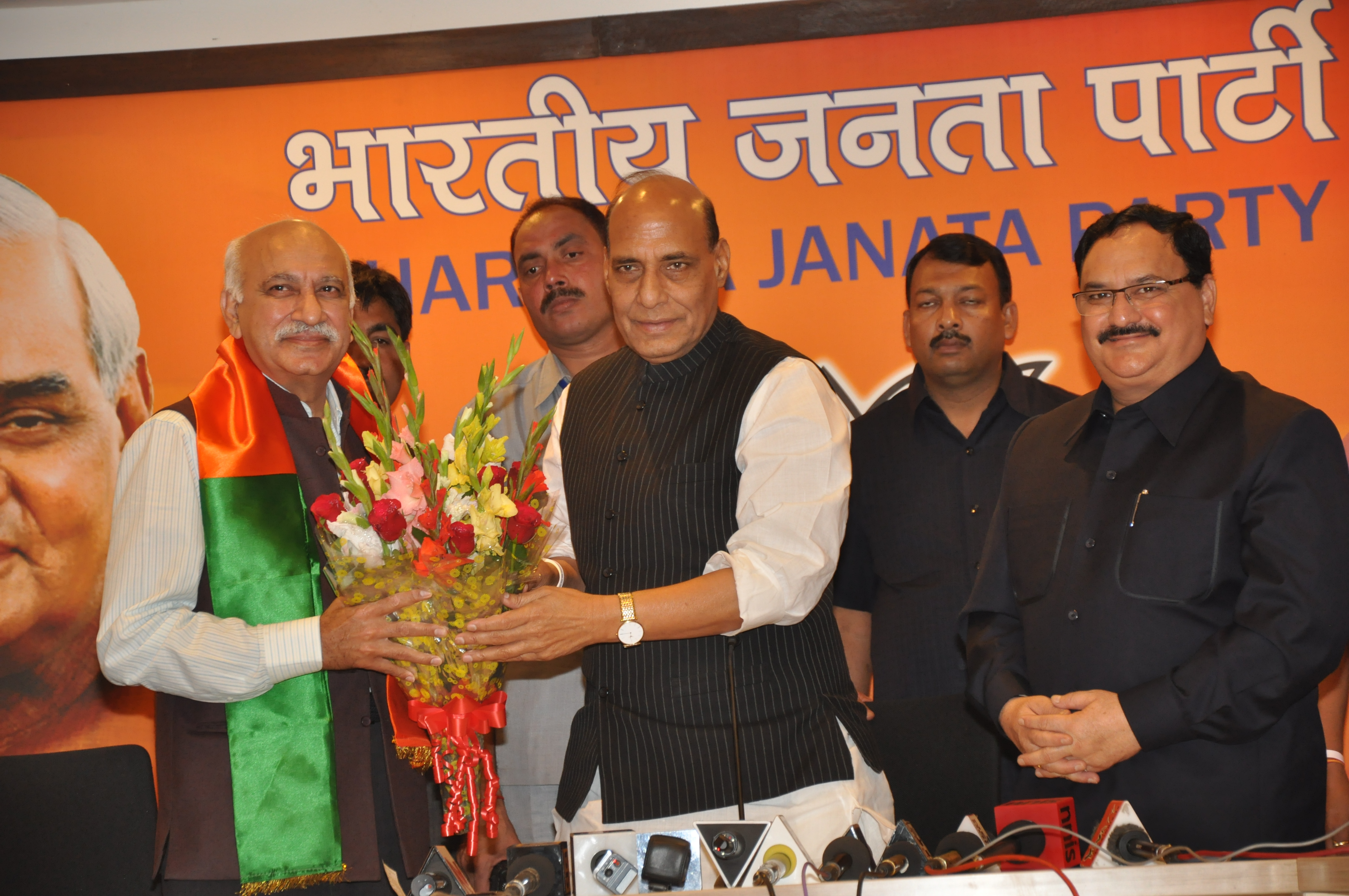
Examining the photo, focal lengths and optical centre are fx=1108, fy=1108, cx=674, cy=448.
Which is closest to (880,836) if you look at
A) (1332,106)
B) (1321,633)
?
(1321,633)

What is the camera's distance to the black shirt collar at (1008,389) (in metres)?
3.67

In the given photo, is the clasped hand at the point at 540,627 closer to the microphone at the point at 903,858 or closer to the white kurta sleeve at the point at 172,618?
the white kurta sleeve at the point at 172,618

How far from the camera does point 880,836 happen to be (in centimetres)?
223

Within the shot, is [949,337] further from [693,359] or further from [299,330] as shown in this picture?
[299,330]

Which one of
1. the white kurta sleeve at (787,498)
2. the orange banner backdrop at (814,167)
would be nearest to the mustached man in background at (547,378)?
the orange banner backdrop at (814,167)

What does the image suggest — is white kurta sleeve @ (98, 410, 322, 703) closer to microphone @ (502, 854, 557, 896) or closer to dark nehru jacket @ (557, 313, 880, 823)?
dark nehru jacket @ (557, 313, 880, 823)

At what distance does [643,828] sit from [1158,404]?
145 cm

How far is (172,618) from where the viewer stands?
2.35 metres

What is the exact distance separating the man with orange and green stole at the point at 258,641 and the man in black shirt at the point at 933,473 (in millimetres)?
1606

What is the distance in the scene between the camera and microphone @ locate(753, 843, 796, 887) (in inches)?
70.5

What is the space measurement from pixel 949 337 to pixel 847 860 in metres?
2.28

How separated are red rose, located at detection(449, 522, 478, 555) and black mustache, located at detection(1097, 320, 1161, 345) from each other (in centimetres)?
147

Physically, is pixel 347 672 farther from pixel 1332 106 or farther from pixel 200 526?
pixel 1332 106

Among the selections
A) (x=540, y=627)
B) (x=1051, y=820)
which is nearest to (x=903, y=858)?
(x=1051, y=820)
